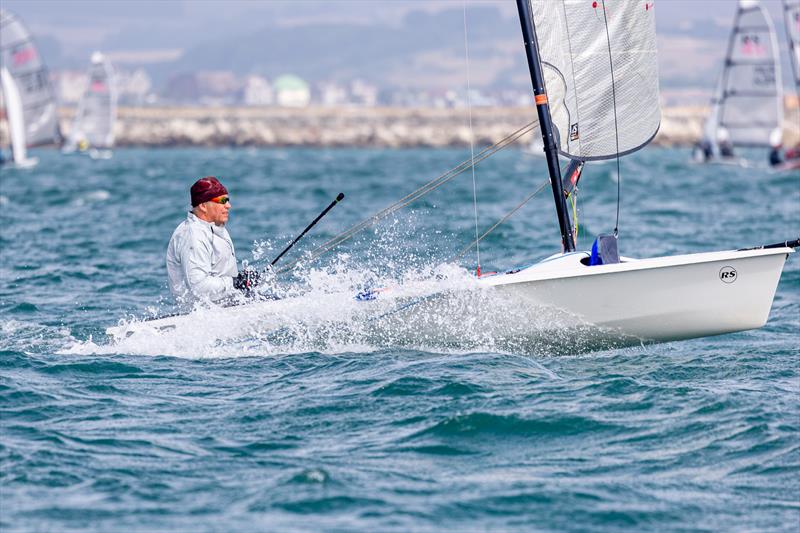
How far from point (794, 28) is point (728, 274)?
3174 cm

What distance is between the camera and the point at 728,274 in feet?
25.7

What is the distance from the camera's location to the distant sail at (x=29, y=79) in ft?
132

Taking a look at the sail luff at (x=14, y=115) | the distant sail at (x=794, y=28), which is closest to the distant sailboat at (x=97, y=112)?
the sail luff at (x=14, y=115)

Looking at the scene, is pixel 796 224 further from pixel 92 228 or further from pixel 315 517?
pixel 315 517

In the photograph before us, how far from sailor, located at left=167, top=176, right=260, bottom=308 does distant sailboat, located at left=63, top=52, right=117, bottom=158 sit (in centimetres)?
4823

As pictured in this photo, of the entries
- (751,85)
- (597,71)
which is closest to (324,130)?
(751,85)

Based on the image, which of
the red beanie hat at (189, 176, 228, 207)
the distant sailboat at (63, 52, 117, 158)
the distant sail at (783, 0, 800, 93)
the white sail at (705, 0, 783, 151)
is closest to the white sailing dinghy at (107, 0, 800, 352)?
the red beanie hat at (189, 176, 228, 207)

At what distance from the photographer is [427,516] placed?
514cm

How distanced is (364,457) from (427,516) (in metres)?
0.93

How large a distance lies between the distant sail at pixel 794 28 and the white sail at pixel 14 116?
88.0 ft

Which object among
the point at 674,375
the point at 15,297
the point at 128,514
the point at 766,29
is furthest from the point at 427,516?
the point at 766,29

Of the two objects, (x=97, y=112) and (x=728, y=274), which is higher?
(x=97, y=112)

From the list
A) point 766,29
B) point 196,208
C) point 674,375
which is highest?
point 766,29

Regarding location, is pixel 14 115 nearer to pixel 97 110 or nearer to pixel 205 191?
pixel 97 110
